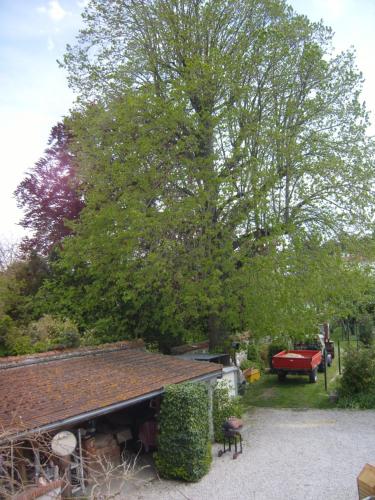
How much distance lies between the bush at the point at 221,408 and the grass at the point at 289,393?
3.46 metres

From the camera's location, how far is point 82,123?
16188mm

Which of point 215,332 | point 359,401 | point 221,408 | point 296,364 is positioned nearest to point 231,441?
point 221,408

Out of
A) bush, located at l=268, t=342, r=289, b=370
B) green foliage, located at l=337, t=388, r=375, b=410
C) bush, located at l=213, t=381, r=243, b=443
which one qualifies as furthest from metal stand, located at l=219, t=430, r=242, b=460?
bush, located at l=268, t=342, r=289, b=370

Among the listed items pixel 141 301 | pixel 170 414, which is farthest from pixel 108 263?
pixel 170 414

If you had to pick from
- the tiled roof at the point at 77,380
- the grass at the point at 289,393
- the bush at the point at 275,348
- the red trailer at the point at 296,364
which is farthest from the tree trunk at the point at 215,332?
the bush at the point at 275,348

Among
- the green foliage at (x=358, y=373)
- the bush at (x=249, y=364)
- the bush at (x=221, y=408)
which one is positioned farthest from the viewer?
the bush at (x=249, y=364)

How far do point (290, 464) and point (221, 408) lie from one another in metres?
2.83

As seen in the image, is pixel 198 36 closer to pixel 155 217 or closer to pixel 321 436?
pixel 155 217

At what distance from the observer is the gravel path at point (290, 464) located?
29.9ft

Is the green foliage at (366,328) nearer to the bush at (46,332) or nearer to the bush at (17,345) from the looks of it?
the bush at (46,332)

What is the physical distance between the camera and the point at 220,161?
49.8ft

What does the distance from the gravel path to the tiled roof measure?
2140mm

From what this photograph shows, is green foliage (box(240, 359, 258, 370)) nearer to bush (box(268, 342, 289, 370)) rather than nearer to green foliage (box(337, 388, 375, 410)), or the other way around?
Result: bush (box(268, 342, 289, 370))

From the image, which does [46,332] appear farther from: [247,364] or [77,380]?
[247,364]
